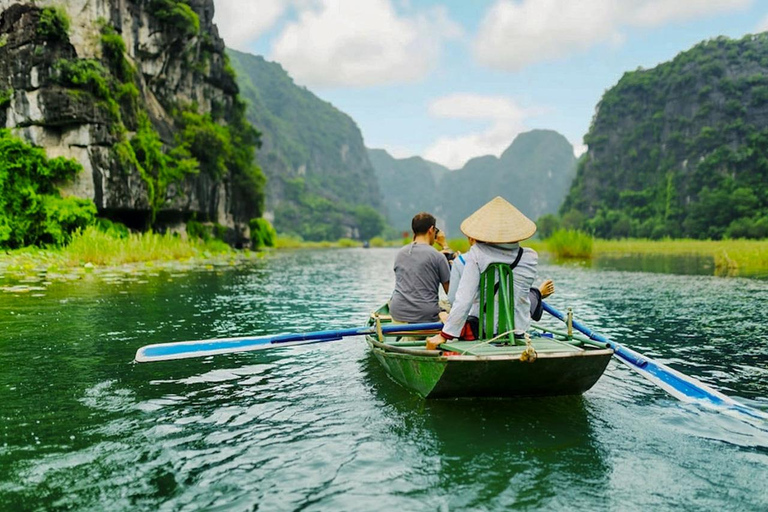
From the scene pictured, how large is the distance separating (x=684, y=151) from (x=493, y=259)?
8932cm

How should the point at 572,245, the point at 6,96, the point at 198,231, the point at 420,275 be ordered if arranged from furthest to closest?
the point at 198,231 → the point at 572,245 → the point at 6,96 → the point at 420,275

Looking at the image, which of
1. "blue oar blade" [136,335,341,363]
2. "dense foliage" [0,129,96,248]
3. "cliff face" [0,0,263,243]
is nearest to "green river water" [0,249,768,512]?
"blue oar blade" [136,335,341,363]

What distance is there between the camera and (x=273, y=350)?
22.7 feet

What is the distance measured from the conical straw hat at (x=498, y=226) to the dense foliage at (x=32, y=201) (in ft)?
69.8

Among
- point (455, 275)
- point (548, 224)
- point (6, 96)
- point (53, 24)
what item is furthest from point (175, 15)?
point (548, 224)

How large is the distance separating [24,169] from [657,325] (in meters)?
23.2

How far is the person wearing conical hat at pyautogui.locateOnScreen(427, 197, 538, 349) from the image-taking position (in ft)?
14.2

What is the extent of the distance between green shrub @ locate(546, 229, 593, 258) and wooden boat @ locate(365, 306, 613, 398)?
25.9m

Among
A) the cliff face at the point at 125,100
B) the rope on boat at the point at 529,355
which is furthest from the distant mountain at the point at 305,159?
the rope on boat at the point at 529,355

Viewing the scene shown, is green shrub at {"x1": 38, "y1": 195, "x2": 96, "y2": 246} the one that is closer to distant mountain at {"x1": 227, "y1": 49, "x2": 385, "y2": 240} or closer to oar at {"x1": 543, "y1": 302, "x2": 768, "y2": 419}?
oar at {"x1": 543, "y1": 302, "x2": 768, "y2": 419}

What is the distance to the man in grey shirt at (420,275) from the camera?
5.57m

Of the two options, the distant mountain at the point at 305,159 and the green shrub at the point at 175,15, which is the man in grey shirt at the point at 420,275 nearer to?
the green shrub at the point at 175,15

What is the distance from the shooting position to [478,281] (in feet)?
14.3

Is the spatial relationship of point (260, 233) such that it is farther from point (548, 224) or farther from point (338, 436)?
point (548, 224)
